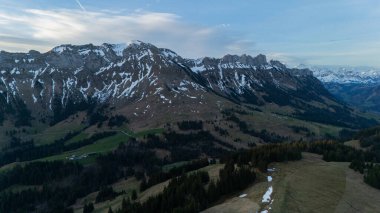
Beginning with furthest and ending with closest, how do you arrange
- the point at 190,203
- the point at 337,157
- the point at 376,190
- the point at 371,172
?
the point at 337,157
the point at 371,172
the point at 376,190
the point at 190,203

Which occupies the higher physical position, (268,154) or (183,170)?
(268,154)

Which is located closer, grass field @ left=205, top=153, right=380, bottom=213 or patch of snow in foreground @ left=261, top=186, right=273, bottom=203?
grass field @ left=205, top=153, right=380, bottom=213

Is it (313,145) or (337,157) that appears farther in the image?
(313,145)

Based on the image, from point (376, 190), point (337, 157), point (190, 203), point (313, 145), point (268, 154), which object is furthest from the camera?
point (313, 145)

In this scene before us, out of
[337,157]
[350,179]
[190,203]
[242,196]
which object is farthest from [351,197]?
[337,157]

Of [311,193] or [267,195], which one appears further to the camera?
[311,193]

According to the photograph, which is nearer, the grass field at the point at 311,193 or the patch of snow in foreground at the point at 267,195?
the grass field at the point at 311,193

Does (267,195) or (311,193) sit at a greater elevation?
(267,195)

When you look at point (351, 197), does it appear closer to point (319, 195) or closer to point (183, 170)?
point (319, 195)
